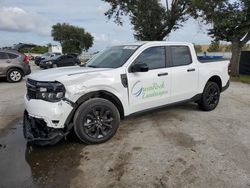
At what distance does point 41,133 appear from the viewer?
4938mm

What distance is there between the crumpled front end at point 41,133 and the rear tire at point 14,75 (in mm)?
10277

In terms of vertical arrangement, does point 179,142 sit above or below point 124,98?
below

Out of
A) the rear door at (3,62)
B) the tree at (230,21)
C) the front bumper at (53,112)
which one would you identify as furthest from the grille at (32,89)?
the tree at (230,21)

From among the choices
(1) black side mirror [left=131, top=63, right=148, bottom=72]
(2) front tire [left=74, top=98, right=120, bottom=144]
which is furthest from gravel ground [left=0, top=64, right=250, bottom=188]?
(1) black side mirror [left=131, top=63, right=148, bottom=72]

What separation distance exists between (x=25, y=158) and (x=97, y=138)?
1232 millimetres

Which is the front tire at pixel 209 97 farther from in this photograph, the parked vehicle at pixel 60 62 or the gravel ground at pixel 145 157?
the parked vehicle at pixel 60 62

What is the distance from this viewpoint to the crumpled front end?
15.6 ft

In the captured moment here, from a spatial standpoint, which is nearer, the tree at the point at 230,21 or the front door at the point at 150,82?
the front door at the point at 150,82

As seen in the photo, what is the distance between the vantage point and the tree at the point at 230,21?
53.1 feet

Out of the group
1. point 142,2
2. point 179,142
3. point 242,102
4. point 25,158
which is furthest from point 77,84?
point 142,2

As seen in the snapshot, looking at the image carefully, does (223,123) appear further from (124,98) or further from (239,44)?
(239,44)

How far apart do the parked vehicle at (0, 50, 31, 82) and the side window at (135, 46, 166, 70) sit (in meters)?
10.6

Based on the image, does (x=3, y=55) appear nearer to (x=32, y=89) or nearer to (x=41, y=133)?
(x=32, y=89)

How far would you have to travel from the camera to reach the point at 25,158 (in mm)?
4672
